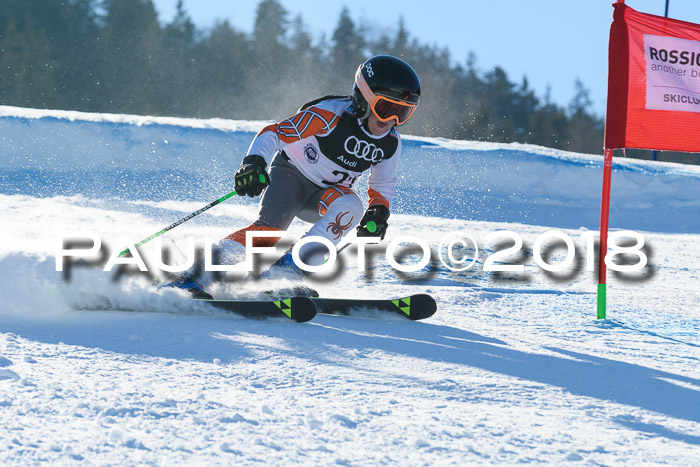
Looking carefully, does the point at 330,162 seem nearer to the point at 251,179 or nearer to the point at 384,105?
the point at 384,105

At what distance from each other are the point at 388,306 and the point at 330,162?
2.86 feet

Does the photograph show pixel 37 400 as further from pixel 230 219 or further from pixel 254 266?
pixel 230 219

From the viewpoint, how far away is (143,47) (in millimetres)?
40406

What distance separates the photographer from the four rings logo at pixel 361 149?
12.5ft

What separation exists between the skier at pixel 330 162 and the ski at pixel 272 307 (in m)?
0.27

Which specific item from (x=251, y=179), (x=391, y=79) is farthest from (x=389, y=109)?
(x=251, y=179)

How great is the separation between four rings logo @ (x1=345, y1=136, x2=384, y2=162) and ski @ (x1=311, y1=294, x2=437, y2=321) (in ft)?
2.69

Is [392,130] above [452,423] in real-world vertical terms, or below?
above

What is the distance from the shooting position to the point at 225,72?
4306cm

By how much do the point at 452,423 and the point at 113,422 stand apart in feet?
2.75

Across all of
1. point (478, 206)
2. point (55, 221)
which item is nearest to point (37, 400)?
point (55, 221)

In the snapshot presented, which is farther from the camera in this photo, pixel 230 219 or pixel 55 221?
pixel 230 219

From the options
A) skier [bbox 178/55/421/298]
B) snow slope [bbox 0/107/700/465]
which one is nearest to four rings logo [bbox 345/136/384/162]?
skier [bbox 178/55/421/298]

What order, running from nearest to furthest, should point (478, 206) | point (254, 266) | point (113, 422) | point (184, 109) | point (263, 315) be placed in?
point (113, 422) < point (263, 315) < point (254, 266) < point (478, 206) < point (184, 109)
